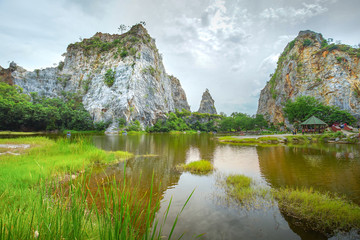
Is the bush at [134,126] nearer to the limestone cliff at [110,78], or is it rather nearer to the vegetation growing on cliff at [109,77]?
the limestone cliff at [110,78]

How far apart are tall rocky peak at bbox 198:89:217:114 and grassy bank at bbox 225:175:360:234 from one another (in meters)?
128

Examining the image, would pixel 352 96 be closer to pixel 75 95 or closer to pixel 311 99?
pixel 311 99

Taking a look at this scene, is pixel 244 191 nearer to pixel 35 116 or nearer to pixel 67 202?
pixel 67 202

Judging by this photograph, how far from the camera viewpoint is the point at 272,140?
25.5m

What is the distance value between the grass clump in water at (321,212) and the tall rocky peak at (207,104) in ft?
422

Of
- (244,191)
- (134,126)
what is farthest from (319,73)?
(244,191)

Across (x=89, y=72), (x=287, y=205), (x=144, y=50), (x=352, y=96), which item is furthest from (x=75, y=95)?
(x=352, y=96)

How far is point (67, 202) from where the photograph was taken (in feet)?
7.72

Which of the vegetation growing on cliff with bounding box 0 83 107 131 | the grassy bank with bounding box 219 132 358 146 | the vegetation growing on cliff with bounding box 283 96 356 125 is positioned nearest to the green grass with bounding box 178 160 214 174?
the grassy bank with bounding box 219 132 358 146

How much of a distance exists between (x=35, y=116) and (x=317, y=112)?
7136 cm

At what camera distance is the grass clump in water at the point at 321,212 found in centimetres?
423

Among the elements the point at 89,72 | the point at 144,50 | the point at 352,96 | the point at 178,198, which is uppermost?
the point at 144,50

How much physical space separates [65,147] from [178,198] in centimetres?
920

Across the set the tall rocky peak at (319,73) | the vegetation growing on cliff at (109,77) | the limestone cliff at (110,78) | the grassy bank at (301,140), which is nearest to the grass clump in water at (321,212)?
the grassy bank at (301,140)
